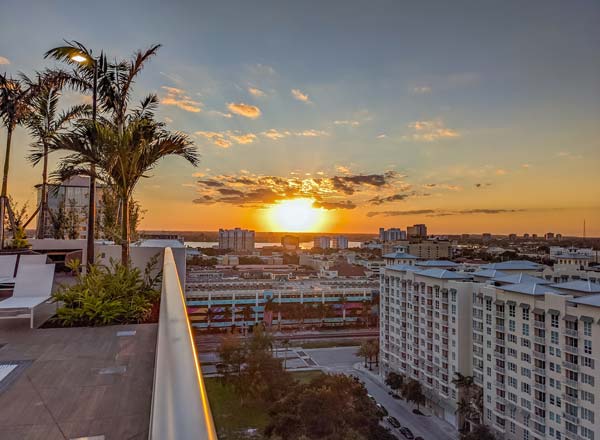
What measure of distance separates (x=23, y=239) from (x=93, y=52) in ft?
14.3

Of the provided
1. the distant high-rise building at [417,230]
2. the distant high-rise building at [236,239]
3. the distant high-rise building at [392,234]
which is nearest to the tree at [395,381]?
the distant high-rise building at [417,230]

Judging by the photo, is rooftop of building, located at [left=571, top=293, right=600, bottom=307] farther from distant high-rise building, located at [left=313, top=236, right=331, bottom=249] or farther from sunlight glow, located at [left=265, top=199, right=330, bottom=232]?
distant high-rise building, located at [left=313, top=236, right=331, bottom=249]

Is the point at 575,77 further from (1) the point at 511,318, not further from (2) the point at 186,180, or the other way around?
(2) the point at 186,180

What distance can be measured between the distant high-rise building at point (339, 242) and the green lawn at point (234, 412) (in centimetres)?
9503

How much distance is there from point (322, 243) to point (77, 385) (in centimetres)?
11845

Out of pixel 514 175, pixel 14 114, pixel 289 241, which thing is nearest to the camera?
pixel 14 114

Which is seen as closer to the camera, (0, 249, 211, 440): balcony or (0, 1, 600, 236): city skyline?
(0, 249, 211, 440): balcony

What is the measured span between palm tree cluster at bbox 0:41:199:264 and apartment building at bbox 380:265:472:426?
20.1 m

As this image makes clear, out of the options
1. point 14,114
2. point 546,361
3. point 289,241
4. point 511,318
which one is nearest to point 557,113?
point 511,318

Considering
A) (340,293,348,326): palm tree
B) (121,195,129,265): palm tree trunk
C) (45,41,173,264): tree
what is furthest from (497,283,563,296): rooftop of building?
(340,293,348,326): palm tree

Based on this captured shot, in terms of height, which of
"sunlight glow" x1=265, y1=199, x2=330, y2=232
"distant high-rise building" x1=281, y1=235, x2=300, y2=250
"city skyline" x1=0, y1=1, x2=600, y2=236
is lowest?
"distant high-rise building" x1=281, y1=235, x2=300, y2=250

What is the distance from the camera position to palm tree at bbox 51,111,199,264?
5.04 m

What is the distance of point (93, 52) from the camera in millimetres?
6562

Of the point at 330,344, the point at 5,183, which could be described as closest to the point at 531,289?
the point at 330,344
